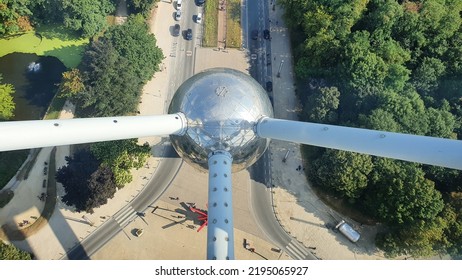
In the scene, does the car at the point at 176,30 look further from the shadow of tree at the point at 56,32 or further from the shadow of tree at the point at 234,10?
the shadow of tree at the point at 56,32

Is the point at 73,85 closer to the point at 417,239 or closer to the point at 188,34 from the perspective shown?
the point at 188,34

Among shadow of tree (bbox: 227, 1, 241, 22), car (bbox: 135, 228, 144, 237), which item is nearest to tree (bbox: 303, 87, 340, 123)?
shadow of tree (bbox: 227, 1, 241, 22)

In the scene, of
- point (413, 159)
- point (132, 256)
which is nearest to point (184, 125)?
point (413, 159)

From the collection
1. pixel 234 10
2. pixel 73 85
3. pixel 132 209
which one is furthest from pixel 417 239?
pixel 73 85

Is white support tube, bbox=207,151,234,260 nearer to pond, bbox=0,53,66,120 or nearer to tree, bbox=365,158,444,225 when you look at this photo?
tree, bbox=365,158,444,225

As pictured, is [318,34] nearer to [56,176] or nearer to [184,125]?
[184,125]

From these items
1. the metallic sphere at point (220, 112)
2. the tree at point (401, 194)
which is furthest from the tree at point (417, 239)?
the metallic sphere at point (220, 112)
